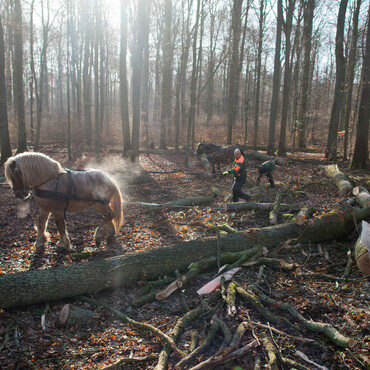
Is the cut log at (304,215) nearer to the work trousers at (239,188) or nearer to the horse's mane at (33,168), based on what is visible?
the work trousers at (239,188)

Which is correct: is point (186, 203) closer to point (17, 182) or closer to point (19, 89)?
point (17, 182)

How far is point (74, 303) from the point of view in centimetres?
436

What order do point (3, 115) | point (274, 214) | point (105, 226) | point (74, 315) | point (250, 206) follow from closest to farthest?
1. point (74, 315)
2. point (105, 226)
3. point (274, 214)
4. point (250, 206)
5. point (3, 115)

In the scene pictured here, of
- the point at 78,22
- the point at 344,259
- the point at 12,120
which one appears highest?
the point at 78,22

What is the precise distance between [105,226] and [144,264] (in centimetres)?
194

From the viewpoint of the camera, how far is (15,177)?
5215 mm

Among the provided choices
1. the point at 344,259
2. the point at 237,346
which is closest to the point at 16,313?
the point at 237,346

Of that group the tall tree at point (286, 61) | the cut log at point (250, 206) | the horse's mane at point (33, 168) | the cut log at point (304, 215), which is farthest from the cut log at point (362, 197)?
the tall tree at point (286, 61)

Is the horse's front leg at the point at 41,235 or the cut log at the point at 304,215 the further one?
the cut log at the point at 304,215

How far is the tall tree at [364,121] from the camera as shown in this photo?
12867 mm

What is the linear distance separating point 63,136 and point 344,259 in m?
23.2

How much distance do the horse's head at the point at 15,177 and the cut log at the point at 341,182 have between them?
817 centimetres

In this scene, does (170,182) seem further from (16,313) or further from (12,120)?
(12,120)

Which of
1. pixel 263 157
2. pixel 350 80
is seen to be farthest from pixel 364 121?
pixel 350 80
